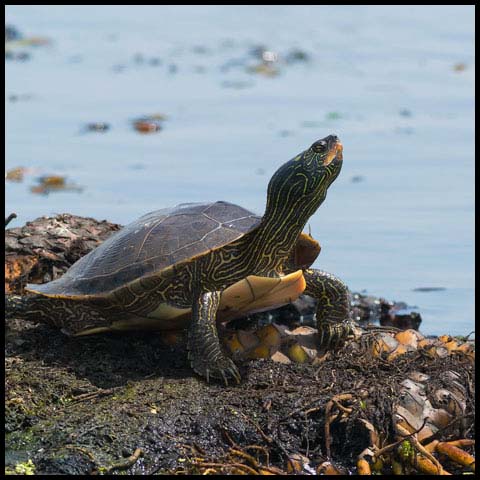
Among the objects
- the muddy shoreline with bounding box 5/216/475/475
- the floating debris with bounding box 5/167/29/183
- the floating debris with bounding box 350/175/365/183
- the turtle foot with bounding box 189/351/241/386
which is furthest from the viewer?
the floating debris with bounding box 5/167/29/183

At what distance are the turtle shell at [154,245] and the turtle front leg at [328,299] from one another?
1.59ft

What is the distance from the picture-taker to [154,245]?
635 cm

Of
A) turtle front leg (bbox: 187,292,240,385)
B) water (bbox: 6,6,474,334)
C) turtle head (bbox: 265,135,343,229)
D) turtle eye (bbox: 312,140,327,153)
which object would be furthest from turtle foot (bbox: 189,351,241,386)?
water (bbox: 6,6,474,334)

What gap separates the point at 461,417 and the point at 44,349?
2262 millimetres

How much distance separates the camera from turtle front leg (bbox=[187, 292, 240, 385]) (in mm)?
5926

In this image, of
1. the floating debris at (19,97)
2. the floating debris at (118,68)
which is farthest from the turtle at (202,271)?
the floating debris at (118,68)

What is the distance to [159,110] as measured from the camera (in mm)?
14492

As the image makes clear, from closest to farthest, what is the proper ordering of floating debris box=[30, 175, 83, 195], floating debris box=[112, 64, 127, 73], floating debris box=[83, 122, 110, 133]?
floating debris box=[30, 175, 83, 195]
floating debris box=[83, 122, 110, 133]
floating debris box=[112, 64, 127, 73]

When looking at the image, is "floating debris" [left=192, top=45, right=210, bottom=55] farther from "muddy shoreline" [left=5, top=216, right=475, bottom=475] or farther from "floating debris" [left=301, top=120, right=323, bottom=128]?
"muddy shoreline" [left=5, top=216, right=475, bottom=475]

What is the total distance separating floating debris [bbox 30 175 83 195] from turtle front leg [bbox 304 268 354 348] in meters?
5.21

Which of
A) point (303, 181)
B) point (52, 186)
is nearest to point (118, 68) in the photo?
point (52, 186)

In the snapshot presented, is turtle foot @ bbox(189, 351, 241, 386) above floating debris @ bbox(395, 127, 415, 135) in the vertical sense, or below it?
below

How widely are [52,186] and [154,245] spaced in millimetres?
5501

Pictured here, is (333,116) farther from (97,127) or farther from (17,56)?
(17,56)
